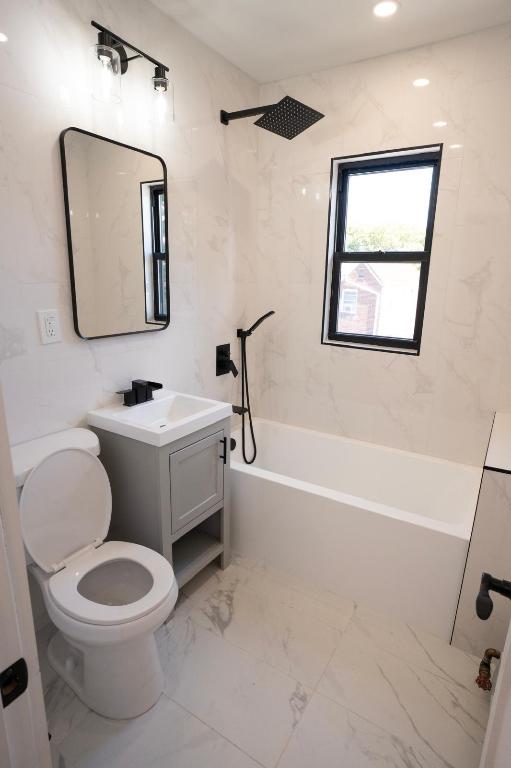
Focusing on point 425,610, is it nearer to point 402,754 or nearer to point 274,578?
point 402,754

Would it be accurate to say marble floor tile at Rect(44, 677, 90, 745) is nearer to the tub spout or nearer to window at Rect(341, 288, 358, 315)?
the tub spout

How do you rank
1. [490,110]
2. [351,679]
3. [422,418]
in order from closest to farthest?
[351,679], [490,110], [422,418]

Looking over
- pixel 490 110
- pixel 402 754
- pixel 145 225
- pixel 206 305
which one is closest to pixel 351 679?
pixel 402 754

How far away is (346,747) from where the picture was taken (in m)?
1.37

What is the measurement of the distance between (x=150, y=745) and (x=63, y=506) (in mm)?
852

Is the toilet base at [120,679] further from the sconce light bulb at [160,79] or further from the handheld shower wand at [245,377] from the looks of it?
the sconce light bulb at [160,79]

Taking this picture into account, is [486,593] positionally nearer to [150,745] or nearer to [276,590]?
[150,745]

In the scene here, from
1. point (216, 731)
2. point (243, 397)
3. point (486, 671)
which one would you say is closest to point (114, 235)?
point (243, 397)

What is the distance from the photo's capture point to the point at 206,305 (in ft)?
8.00

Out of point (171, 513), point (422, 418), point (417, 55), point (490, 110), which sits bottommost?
point (171, 513)

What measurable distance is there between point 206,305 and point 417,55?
66.5 inches

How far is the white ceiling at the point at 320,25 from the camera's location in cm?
181

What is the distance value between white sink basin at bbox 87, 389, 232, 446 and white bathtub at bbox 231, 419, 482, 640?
0.46m

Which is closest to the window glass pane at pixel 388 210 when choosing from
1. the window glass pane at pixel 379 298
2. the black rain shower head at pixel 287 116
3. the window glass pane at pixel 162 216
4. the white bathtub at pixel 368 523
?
the window glass pane at pixel 379 298
